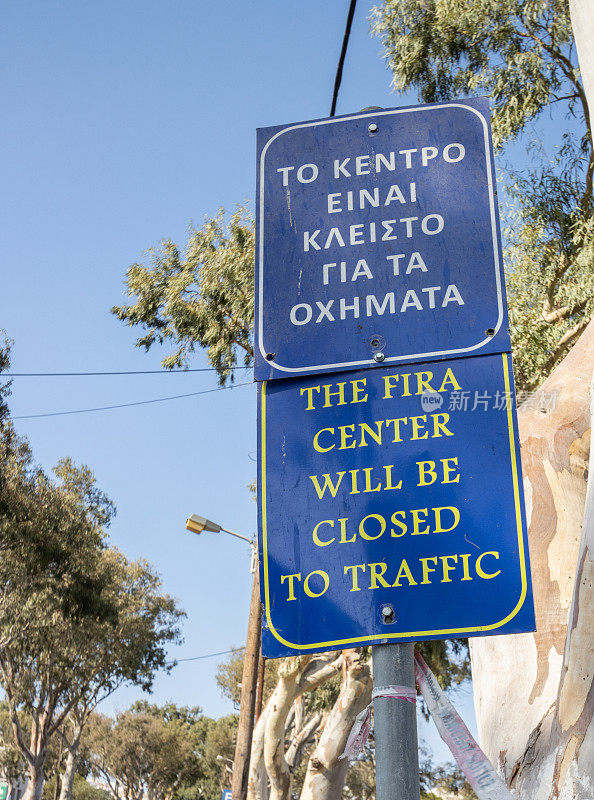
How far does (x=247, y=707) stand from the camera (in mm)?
13656

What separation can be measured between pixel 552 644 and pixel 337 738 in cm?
1099

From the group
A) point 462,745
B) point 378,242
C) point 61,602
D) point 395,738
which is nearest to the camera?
point 395,738

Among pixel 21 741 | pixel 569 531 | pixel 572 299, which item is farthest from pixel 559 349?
pixel 21 741

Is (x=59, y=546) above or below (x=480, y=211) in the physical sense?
above

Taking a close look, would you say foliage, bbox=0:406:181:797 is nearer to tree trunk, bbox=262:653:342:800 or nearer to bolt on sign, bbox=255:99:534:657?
tree trunk, bbox=262:653:342:800

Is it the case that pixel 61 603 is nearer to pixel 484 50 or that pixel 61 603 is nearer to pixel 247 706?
pixel 247 706

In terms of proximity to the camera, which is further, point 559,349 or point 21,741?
point 21,741

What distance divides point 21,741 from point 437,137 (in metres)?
28.1

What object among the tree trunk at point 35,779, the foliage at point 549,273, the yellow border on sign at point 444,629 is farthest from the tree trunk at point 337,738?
the tree trunk at point 35,779

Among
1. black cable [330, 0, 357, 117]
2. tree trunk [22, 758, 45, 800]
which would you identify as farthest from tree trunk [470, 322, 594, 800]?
tree trunk [22, 758, 45, 800]

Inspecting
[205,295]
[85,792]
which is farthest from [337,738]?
[85,792]

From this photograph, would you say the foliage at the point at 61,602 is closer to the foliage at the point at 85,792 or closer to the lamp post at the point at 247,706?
the lamp post at the point at 247,706

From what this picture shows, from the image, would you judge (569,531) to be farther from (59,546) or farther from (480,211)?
(59,546)

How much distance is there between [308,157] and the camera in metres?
2.60
